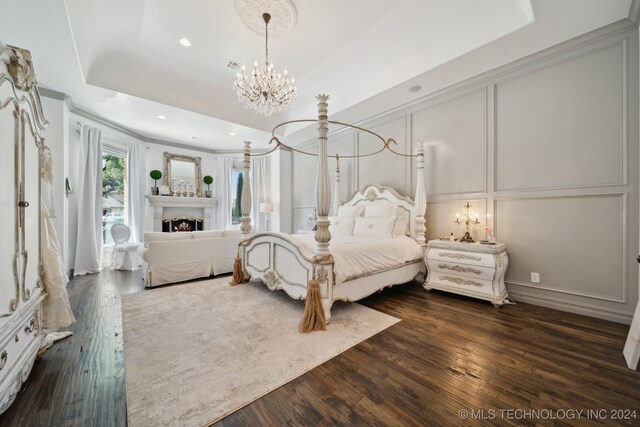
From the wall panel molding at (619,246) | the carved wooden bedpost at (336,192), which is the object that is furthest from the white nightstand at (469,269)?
the carved wooden bedpost at (336,192)

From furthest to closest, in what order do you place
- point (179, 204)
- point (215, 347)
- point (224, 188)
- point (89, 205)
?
point (224, 188)
point (179, 204)
point (89, 205)
point (215, 347)

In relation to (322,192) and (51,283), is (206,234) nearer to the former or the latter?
(51,283)

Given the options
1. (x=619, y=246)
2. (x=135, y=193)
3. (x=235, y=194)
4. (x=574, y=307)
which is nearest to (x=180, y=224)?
(x=135, y=193)

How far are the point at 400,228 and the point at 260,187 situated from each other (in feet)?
17.7

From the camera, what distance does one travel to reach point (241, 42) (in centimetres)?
354

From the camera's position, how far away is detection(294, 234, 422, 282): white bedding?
8.70 ft

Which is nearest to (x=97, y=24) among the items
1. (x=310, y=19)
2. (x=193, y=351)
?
(x=310, y=19)

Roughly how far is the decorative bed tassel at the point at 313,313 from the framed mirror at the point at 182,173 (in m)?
6.32

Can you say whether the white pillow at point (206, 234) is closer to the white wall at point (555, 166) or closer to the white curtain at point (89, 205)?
the white curtain at point (89, 205)

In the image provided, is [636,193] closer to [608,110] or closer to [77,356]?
[608,110]

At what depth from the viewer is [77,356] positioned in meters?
1.92

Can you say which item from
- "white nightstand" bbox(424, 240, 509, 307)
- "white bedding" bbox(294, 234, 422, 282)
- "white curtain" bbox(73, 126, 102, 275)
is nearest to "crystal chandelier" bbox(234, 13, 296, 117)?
"white bedding" bbox(294, 234, 422, 282)

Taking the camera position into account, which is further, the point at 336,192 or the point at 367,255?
the point at 336,192

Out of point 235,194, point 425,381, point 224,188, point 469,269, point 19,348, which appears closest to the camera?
point 19,348
